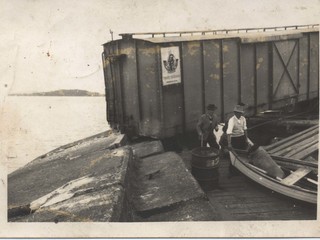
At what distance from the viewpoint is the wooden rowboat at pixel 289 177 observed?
5.69 meters

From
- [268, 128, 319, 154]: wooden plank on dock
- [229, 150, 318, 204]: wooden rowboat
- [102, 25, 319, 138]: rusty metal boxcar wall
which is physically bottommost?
[229, 150, 318, 204]: wooden rowboat

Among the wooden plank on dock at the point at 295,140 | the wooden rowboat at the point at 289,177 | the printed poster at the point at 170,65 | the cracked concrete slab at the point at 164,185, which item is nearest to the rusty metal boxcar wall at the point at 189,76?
the printed poster at the point at 170,65

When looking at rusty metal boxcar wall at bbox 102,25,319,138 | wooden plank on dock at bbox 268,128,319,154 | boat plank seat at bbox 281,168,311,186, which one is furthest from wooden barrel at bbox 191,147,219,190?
rusty metal boxcar wall at bbox 102,25,319,138

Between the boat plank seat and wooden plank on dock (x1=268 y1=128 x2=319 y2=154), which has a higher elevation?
wooden plank on dock (x1=268 y1=128 x2=319 y2=154)

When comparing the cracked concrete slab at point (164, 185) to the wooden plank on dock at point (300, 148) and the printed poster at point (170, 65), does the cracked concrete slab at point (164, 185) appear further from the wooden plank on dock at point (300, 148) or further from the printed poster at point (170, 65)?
the wooden plank on dock at point (300, 148)

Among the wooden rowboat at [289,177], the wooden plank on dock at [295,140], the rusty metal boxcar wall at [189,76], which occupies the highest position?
the rusty metal boxcar wall at [189,76]

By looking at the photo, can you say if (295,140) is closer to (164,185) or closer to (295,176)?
(295,176)

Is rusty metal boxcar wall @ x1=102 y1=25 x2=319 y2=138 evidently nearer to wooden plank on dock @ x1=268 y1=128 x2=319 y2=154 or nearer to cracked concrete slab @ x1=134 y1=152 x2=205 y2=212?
cracked concrete slab @ x1=134 y1=152 x2=205 y2=212

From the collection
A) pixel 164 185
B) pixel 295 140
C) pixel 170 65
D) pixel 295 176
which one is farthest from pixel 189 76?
pixel 295 176

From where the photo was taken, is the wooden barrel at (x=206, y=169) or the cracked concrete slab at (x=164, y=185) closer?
the cracked concrete slab at (x=164, y=185)

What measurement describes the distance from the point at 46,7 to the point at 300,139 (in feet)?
21.7

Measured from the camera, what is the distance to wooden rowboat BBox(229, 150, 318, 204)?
5690mm

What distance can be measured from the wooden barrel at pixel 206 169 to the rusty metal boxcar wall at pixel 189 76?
2.22 metres

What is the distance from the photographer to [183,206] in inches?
212
